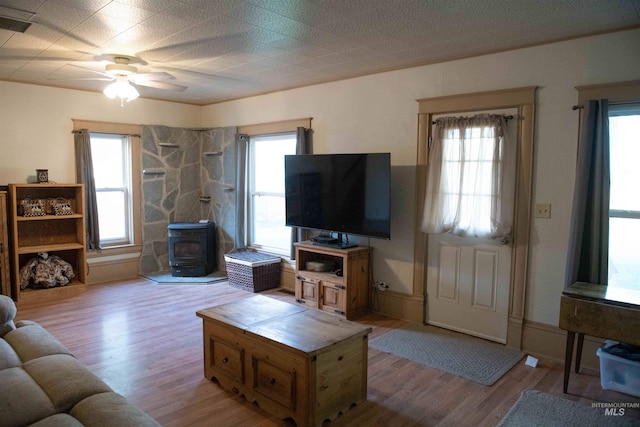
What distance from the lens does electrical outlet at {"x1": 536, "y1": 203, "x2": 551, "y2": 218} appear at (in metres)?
3.43

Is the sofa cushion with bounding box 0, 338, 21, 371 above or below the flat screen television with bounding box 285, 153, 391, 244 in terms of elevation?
below

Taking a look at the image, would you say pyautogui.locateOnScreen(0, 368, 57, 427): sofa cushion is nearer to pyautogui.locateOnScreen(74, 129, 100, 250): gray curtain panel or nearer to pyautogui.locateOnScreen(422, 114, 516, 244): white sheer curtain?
pyautogui.locateOnScreen(422, 114, 516, 244): white sheer curtain

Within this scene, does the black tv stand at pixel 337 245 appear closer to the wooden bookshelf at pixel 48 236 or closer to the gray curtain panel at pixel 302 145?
the gray curtain panel at pixel 302 145

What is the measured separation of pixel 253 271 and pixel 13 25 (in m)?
3.32

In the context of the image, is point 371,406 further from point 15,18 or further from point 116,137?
point 116,137

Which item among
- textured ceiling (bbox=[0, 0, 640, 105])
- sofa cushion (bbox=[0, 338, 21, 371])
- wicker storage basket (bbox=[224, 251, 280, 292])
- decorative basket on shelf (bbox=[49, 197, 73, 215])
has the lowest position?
wicker storage basket (bbox=[224, 251, 280, 292])

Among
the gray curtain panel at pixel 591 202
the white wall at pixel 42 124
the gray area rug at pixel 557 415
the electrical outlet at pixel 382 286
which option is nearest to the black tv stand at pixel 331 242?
the electrical outlet at pixel 382 286

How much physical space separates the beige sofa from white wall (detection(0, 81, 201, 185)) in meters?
3.46

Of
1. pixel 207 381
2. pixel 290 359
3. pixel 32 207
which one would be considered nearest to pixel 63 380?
pixel 290 359

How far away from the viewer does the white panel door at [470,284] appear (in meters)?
3.71

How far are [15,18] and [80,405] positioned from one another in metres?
2.57

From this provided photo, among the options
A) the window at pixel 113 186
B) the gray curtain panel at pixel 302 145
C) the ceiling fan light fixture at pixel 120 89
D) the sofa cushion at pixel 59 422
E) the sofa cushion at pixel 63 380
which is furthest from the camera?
the window at pixel 113 186

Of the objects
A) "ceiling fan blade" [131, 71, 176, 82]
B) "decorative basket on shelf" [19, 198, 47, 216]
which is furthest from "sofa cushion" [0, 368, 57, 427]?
"decorative basket on shelf" [19, 198, 47, 216]

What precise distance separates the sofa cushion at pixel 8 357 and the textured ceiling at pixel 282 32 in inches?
79.0
